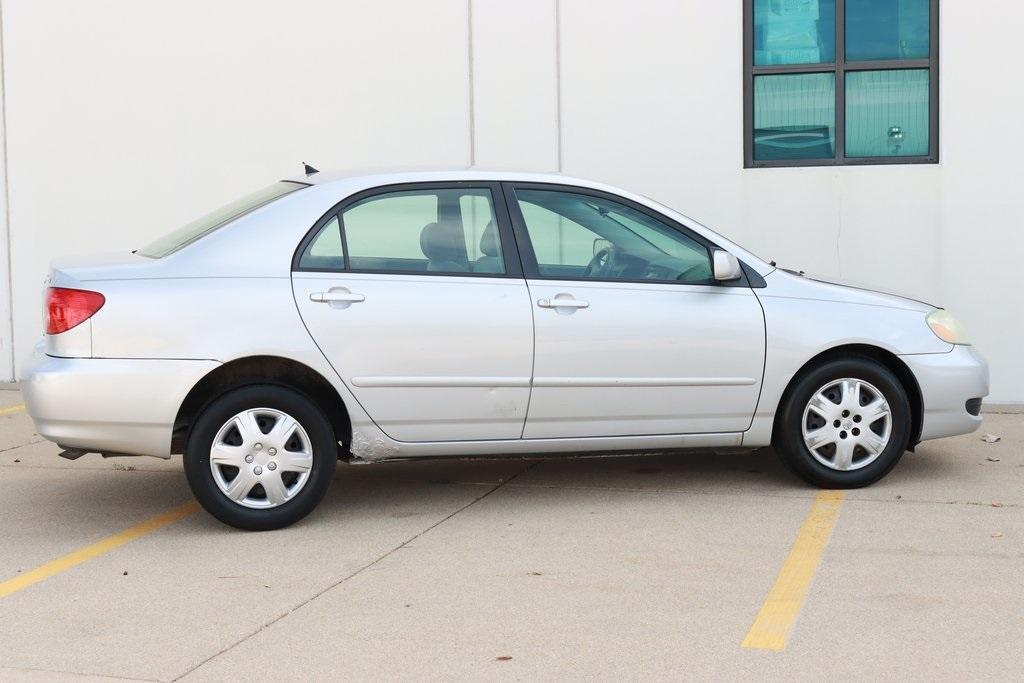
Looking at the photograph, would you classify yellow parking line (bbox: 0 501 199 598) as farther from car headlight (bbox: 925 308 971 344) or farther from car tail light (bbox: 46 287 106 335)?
car headlight (bbox: 925 308 971 344)

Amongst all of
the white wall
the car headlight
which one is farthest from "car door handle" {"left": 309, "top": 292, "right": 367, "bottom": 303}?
the white wall

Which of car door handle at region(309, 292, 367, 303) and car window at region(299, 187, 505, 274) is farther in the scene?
car window at region(299, 187, 505, 274)

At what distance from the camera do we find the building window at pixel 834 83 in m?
9.55

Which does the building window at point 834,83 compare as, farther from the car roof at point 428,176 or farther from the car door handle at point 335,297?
the car door handle at point 335,297

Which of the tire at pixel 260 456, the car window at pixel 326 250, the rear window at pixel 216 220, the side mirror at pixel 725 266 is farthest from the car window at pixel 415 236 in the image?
the side mirror at pixel 725 266

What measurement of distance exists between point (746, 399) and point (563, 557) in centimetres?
141

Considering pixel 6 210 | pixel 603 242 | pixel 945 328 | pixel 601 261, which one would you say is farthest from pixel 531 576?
pixel 6 210

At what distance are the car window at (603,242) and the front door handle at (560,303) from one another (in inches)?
5.2

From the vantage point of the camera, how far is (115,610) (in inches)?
189

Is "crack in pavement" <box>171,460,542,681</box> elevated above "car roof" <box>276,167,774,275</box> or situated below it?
below

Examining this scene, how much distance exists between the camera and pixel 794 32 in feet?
31.7

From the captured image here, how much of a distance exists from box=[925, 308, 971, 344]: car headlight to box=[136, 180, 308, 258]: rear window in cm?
321

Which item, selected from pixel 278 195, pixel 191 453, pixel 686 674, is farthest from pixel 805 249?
pixel 686 674

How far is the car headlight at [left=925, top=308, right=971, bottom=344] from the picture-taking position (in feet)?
21.8
